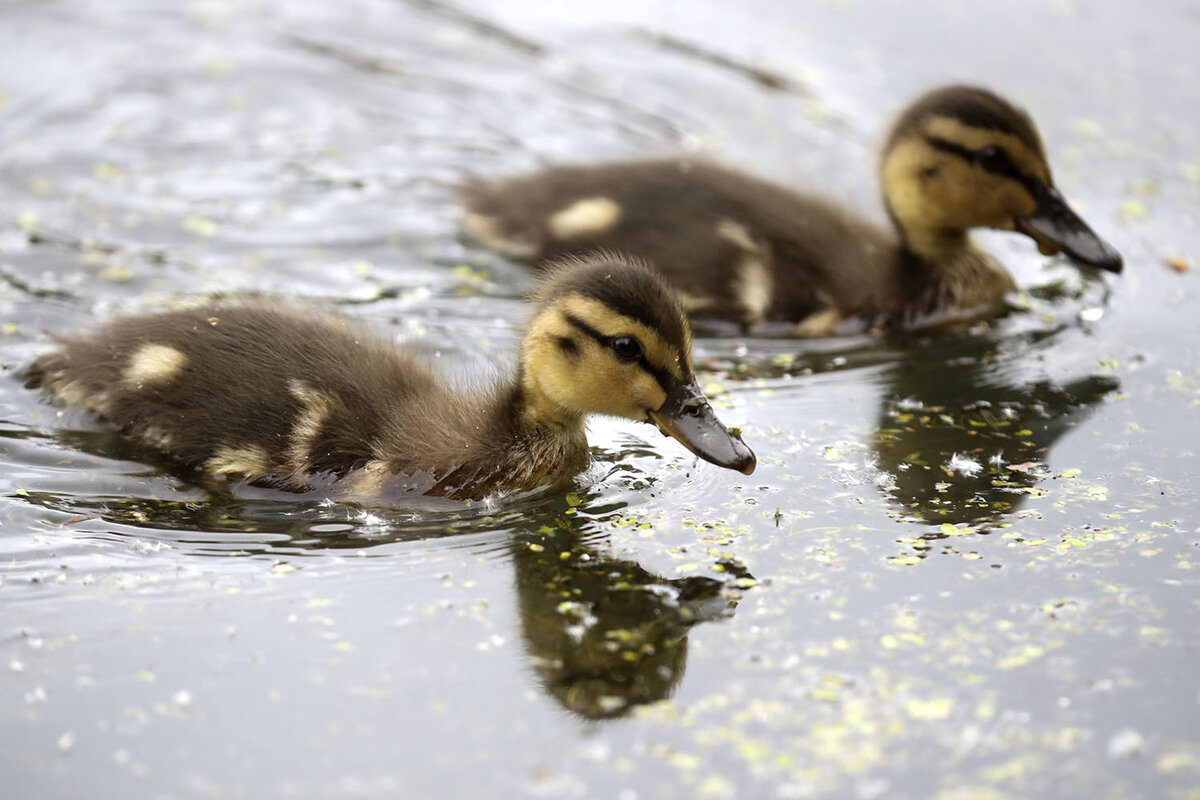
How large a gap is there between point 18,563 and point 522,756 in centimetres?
143

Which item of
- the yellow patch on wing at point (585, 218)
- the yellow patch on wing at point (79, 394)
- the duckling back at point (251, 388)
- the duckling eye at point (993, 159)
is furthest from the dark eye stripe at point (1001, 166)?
the yellow patch on wing at point (79, 394)

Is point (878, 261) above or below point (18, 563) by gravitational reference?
above

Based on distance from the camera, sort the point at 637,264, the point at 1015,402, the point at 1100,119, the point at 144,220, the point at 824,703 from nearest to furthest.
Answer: the point at 824,703, the point at 637,264, the point at 1015,402, the point at 144,220, the point at 1100,119

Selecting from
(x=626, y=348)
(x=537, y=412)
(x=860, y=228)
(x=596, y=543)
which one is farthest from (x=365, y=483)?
(x=860, y=228)

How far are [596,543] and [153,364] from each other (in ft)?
4.50

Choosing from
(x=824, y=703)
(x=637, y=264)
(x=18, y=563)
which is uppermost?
(x=637, y=264)

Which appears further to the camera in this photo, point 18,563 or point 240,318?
point 240,318

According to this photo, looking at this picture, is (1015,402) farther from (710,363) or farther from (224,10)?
(224,10)

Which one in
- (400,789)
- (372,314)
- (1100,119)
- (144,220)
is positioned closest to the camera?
(400,789)

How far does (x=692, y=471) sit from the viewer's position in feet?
13.0

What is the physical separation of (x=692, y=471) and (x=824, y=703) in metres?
1.19

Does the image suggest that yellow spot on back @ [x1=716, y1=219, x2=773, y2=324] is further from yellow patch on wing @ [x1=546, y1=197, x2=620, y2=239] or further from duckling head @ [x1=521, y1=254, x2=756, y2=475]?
duckling head @ [x1=521, y1=254, x2=756, y2=475]

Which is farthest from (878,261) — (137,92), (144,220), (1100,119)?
(137,92)

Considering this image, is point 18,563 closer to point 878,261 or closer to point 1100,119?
point 878,261
